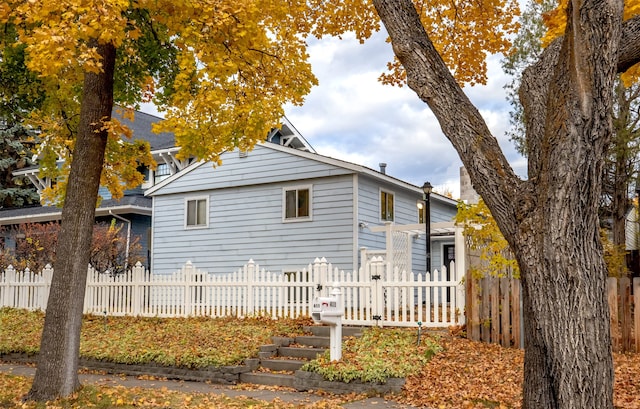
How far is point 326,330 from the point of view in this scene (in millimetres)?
12367

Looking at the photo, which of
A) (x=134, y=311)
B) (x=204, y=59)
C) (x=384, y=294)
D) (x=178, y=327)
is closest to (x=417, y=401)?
(x=384, y=294)

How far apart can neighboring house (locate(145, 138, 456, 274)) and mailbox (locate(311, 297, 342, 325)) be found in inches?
322

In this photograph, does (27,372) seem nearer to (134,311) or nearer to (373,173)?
(134,311)

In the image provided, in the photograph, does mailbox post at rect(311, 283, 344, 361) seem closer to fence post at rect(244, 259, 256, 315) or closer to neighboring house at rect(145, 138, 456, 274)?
fence post at rect(244, 259, 256, 315)

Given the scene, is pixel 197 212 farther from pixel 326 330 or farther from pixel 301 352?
pixel 301 352

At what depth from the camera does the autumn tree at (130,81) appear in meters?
8.26

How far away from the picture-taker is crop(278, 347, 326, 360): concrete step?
11.2 metres

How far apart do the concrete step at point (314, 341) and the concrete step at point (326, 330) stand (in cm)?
36

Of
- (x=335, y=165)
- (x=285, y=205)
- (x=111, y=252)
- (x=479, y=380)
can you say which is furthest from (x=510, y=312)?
(x=111, y=252)

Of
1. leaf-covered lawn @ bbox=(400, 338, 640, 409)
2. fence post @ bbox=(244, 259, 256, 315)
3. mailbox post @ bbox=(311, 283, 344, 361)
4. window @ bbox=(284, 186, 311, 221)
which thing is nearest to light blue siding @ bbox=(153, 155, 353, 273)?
window @ bbox=(284, 186, 311, 221)

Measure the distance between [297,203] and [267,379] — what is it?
389 inches

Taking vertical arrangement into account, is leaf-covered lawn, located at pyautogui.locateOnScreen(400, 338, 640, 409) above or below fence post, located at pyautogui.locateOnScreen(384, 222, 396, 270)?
below

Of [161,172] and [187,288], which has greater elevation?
[161,172]

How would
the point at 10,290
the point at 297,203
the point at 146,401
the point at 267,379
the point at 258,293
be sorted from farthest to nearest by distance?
the point at 297,203, the point at 10,290, the point at 258,293, the point at 267,379, the point at 146,401
